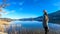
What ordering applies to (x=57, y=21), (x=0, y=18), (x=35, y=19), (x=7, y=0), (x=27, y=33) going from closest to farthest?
(x=27, y=33) < (x=7, y=0) < (x=35, y=19) < (x=0, y=18) < (x=57, y=21)

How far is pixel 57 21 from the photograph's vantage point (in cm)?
1493

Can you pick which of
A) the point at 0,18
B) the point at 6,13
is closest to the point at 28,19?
the point at 6,13

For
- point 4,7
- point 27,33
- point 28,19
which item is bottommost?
point 27,33

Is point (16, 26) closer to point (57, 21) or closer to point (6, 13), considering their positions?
point (6, 13)

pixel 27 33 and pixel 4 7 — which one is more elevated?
pixel 4 7

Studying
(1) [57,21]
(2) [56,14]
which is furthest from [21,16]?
(1) [57,21]

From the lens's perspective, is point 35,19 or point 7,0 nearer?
point 7,0

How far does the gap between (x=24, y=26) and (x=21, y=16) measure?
2.79 ft

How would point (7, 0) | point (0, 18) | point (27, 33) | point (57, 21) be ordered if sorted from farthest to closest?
1. point (57, 21)
2. point (0, 18)
3. point (7, 0)
4. point (27, 33)

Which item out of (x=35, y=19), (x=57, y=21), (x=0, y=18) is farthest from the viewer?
(x=57, y=21)

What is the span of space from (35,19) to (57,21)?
3.06 meters

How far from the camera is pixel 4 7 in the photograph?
11.9 m

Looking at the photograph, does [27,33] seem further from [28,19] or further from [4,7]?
[4,7]

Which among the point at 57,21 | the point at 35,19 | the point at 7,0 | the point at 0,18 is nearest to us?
the point at 7,0
